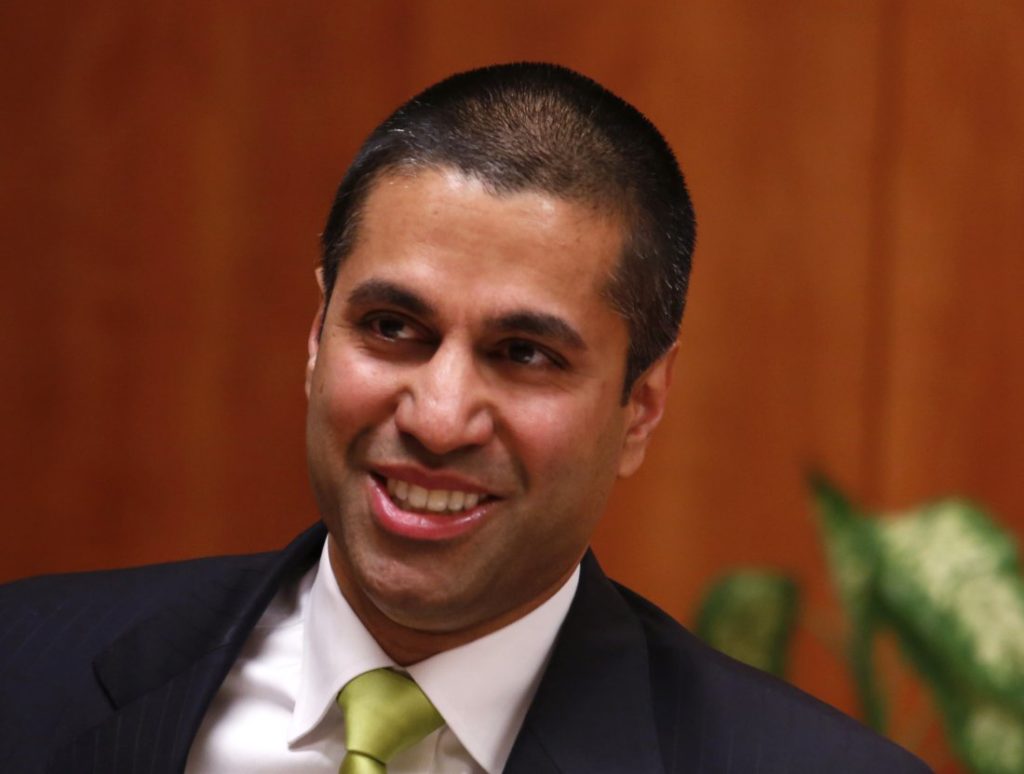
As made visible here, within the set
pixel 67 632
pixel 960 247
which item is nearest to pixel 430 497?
pixel 67 632

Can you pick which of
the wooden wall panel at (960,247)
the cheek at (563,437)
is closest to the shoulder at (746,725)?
the cheek at (563,437)

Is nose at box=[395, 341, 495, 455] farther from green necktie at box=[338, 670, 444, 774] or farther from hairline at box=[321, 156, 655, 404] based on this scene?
green necktie at box=[338, 670, 444, 774]

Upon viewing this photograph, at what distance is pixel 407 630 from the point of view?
64.4 inches

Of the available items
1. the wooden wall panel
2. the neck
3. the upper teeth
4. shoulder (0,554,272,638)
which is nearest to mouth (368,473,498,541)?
the upper teeth

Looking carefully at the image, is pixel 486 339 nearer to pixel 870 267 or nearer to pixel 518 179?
pixel 518 179

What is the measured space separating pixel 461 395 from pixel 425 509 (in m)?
A: 0.12

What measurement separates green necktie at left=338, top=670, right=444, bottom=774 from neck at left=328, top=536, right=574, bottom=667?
0.03 meters

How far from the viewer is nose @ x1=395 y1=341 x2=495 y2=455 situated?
58.6 inches

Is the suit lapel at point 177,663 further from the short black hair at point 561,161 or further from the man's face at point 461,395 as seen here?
the short black hair at point 561,161

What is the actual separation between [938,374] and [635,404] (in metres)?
1.32

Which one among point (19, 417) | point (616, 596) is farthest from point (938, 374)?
point (19, 417)

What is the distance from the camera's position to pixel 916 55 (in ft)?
9.32

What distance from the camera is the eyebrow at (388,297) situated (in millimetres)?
1525

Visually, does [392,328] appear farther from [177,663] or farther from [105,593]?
[105,593]
